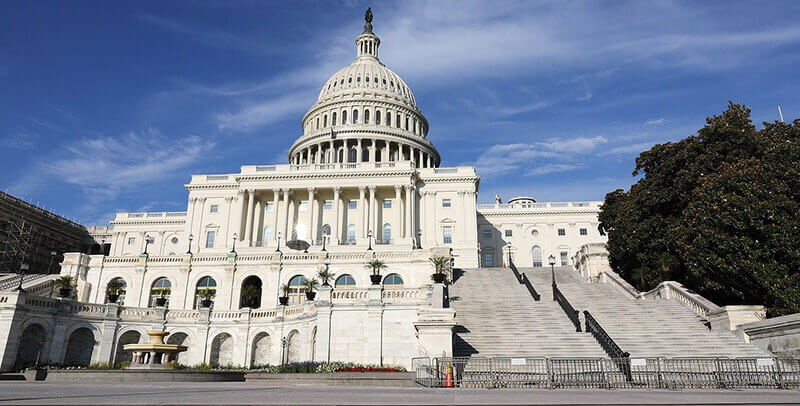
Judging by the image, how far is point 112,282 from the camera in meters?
44.1

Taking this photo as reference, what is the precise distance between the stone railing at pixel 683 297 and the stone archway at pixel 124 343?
108 ft

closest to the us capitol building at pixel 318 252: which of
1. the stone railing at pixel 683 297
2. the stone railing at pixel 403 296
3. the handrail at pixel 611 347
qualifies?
the stone railing at pixel 403 296

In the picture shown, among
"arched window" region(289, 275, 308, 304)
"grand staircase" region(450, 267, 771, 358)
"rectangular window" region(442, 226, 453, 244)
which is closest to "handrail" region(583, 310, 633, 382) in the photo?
"grand staircase" region(450, 267, 771, 358)

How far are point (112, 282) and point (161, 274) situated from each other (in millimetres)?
4044

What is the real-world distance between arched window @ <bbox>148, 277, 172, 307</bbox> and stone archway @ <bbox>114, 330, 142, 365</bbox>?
847 cm

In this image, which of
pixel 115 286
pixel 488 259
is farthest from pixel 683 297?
pixel 488 259

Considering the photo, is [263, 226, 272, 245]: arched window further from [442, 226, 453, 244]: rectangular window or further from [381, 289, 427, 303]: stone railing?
[381, 289, 427, 303]: stone railing

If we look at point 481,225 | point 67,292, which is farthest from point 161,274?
point 481,225

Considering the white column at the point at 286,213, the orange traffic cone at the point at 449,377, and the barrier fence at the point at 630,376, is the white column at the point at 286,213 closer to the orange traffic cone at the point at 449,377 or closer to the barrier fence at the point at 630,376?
the barrier fence at the point at 630,376

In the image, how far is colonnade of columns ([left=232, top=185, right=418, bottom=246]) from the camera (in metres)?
71.1

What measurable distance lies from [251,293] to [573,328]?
26.0m

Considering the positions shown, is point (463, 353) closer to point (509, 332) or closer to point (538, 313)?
point (509, 332)

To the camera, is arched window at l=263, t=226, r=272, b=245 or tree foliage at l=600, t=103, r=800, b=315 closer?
tree foliage at l=600, t=103, r=800, b=315

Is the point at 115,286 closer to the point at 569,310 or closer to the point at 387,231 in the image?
the point at 569,310
